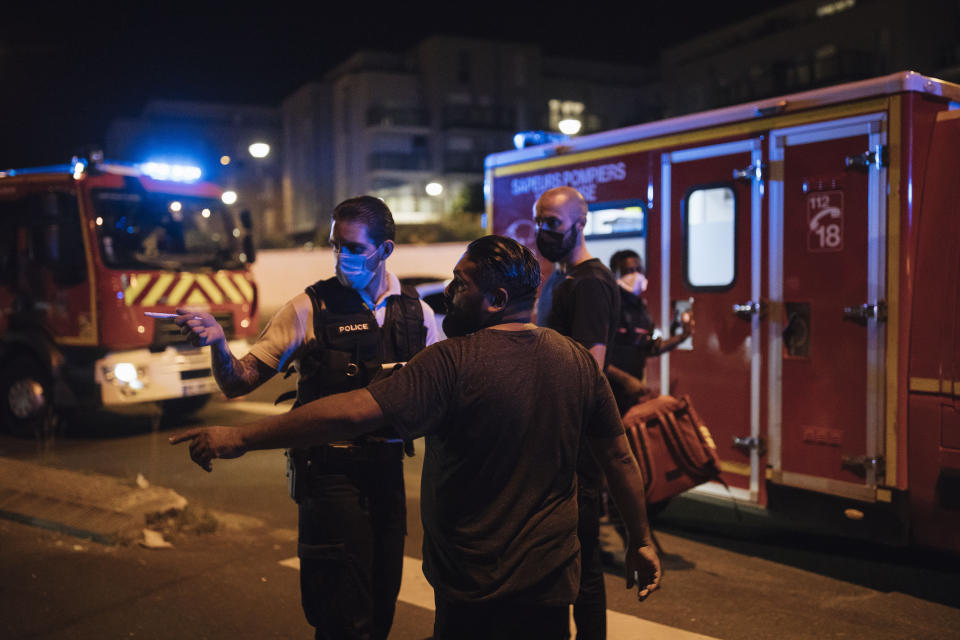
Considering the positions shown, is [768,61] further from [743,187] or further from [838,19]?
[743,187]

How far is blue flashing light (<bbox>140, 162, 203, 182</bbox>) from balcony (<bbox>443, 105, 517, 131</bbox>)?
127 ft

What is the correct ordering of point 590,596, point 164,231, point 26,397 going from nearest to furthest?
point 590,596
point 26,397
point 164,231

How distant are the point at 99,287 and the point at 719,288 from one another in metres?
6.53

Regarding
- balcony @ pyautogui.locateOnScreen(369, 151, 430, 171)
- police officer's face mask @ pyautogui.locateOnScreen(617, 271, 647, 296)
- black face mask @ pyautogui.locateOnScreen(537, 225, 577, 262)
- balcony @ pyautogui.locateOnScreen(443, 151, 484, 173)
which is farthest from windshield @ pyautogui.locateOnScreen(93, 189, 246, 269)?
balcony @ pyautogui.locateOnScreen(443, 151, 484, 173)

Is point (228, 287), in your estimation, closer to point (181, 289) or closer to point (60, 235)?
point (181, 289)

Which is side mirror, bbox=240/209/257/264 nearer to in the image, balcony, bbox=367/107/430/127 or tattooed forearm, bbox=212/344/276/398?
tattooed forearm, bbox=212/344/276/398

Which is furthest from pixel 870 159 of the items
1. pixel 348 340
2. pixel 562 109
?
pixel 562 109

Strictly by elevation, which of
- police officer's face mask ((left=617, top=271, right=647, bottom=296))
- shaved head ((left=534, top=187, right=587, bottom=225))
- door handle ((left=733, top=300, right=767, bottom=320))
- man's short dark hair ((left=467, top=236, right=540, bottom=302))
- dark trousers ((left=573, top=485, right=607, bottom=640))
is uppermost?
shaved head ((left=534, top=187, right=587, bottom=225))

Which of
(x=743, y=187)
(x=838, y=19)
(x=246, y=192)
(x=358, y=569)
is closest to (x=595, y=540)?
(x=358, y=569)

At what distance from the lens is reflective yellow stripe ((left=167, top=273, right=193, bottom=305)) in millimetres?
9625

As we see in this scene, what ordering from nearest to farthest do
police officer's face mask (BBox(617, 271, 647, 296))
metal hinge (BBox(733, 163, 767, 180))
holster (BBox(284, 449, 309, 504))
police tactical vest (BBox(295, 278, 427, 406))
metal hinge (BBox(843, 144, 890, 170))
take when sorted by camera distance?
holster (BBox(284, 449, 309, 504))
police tactical vest (BBox(295, 278, 427, 406))
metal hinge (BBox(843, 144, 890, 170))
metal hinge (BBox(733, 163, 767, 180))
police officer's face mask (BBox(617, 271, 647, 296))

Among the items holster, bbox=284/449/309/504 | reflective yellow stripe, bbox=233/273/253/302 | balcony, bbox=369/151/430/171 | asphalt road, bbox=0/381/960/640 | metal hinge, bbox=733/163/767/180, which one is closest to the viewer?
holster, bbox=284/449/309/504

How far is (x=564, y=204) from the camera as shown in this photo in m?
4.02

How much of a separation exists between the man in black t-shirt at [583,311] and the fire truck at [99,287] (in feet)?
19.6
